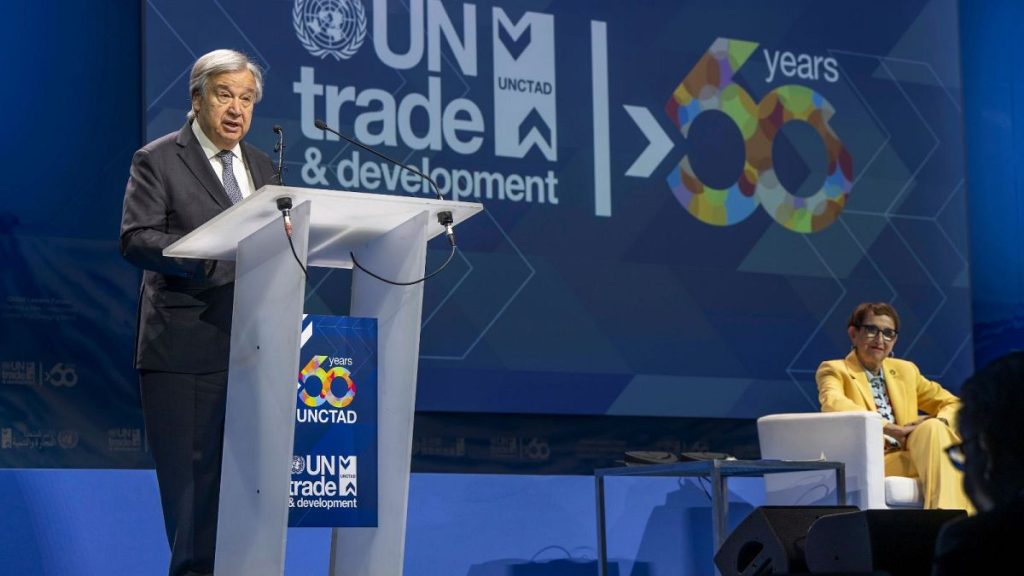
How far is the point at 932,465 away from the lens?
4898mm

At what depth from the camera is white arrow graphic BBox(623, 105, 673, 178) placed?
5.85 m

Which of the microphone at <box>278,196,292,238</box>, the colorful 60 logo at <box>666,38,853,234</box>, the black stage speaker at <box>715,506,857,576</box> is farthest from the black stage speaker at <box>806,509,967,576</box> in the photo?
the colorful 60 logo at <box>666,38,853,234</box>

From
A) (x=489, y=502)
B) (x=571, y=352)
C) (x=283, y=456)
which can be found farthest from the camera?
(x=571, y=352)

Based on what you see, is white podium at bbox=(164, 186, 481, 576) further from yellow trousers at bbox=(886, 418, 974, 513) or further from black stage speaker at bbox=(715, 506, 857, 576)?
yellow trousers at bbox=(886, 418, 974, 513)

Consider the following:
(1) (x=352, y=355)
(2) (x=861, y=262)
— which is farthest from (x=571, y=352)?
(1) (x=352, y=355)

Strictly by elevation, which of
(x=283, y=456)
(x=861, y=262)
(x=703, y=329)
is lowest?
(x=283, y=456)

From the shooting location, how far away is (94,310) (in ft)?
16.3

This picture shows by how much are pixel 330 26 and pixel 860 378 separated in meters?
2.54

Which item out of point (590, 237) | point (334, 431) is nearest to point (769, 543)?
point (334, 431)

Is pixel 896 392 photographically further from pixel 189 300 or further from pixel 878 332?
pixel 189 300

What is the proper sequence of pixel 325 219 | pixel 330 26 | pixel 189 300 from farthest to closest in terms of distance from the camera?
pixel 330 26
pixel 189 300
pixel 325 219

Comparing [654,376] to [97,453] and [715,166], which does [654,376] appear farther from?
[97,453]

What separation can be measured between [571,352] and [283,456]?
301 cm

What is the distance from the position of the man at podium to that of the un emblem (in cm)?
224
